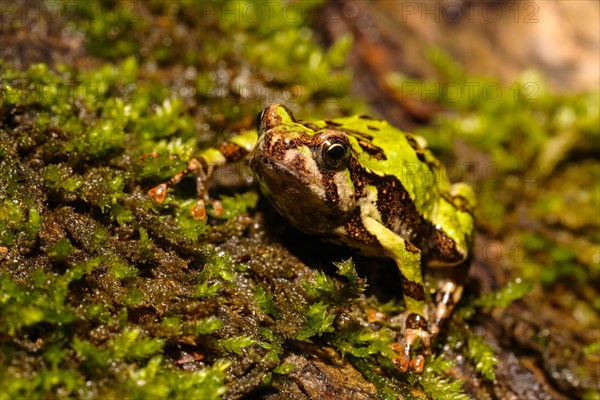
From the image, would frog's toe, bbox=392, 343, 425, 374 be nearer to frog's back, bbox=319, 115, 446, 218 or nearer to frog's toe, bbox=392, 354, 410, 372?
frog's toe, bbox=392, 354, 410, 372

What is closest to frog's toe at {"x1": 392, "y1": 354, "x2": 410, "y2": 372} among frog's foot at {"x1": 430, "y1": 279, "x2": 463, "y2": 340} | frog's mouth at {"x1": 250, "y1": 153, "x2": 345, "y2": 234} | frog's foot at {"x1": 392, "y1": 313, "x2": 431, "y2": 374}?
frog's foot at {"x1": 392, "y1": 313, "x2": 431, "y2": 374}

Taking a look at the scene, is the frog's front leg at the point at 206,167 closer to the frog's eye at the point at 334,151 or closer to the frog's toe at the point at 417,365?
the frog's eye at the point at 334,151

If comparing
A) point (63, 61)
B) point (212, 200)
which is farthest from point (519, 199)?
point (63, 61)

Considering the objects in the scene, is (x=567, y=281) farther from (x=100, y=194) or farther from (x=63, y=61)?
(x=63, y=61)

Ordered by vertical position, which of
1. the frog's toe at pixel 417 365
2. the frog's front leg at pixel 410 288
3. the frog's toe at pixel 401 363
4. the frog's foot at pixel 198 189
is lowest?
the frog's toe at pixel 417 365

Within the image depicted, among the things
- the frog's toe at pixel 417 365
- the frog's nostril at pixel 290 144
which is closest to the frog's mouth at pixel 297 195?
the frog's nostril at pixel 290 144

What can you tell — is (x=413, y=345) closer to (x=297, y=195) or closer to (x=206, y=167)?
(x=297, y=195)
